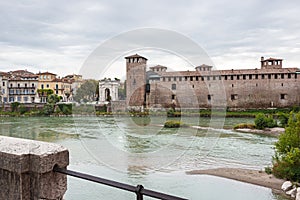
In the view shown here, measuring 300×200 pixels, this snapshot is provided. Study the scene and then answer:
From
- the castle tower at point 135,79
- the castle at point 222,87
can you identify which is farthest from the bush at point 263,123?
the castle tower at point 135,79

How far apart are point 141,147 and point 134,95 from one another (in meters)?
20.5

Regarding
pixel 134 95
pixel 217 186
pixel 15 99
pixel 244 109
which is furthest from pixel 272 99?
pixel 15 99

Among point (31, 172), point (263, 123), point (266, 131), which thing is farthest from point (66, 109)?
point (31, 172)

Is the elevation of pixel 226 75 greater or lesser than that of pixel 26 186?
greater

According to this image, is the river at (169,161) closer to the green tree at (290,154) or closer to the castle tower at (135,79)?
the green tree at (290,154)

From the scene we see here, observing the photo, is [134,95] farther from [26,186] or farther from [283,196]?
[26,186]

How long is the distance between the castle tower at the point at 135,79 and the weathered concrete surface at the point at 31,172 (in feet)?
86.0

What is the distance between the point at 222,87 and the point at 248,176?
25483 mm

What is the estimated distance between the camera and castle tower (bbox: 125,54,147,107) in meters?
28.8

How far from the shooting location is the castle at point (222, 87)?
32.3 metres

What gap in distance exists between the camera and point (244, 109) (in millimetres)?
33625

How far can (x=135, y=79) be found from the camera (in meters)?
33.1

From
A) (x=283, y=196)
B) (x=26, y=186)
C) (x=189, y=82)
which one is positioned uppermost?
(x=189, y=82)

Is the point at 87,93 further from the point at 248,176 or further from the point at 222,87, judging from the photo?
the point at 222,87
